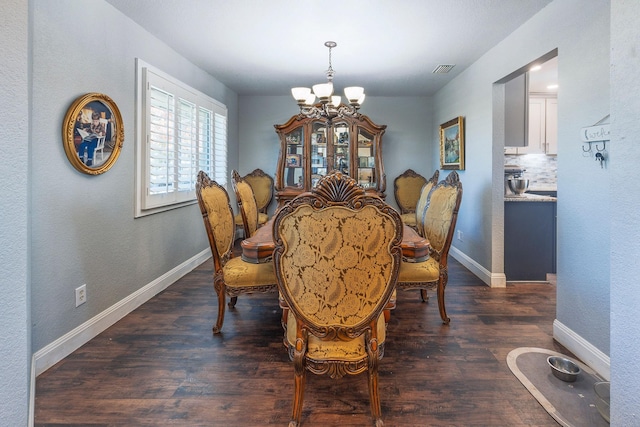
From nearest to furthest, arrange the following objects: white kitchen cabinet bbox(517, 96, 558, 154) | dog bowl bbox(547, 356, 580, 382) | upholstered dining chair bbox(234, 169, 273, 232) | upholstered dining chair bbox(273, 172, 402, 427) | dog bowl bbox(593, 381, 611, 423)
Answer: upholstered dining chair bbox(273, 172, 402, 427), dog bowl bbox(593, 381, 611, 423), dog bowl bbox(547, 356, 580, 382), white kitchen cabinet bbox(517, 96, 558, 154), upholstered dining chair bbox(234, 169, 273, 232)

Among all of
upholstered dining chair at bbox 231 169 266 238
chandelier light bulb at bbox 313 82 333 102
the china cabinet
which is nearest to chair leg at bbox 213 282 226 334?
upholstered dining chair at bbox 231 169 266 238

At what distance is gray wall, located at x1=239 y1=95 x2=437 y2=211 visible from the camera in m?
5.56

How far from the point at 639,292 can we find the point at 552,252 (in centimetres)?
277

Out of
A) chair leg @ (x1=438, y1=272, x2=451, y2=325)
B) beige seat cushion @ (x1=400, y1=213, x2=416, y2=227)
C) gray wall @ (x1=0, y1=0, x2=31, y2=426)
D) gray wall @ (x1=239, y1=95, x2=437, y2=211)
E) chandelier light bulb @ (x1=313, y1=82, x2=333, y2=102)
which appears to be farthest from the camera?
gray wall @ (x1=239, y1=95, x2=437, y2=211)

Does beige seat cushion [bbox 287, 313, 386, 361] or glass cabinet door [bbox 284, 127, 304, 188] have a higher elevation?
glass cabinet door [bbox 284, 127, 304, 188]

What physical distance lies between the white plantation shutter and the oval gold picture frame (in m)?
0.44

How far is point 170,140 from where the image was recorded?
3344 millimetres

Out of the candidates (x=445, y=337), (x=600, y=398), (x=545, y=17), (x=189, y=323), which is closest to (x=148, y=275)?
(x=189, y=323)

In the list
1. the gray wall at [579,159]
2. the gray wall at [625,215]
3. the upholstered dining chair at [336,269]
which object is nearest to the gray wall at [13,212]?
the upholstered dining chair at [336,269]

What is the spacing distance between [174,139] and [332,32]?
1.87m

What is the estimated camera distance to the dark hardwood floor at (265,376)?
1589mm

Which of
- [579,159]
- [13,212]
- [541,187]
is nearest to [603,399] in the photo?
[579,159]

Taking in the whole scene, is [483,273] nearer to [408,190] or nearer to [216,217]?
[408,190]

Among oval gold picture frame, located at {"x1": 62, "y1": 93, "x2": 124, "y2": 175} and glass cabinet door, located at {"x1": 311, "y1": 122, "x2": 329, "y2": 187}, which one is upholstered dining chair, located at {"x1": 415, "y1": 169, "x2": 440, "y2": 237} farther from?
oval gold picture frame, located at {"x1": 62, "y1": 93, "x2": 124, "y2": 175}
